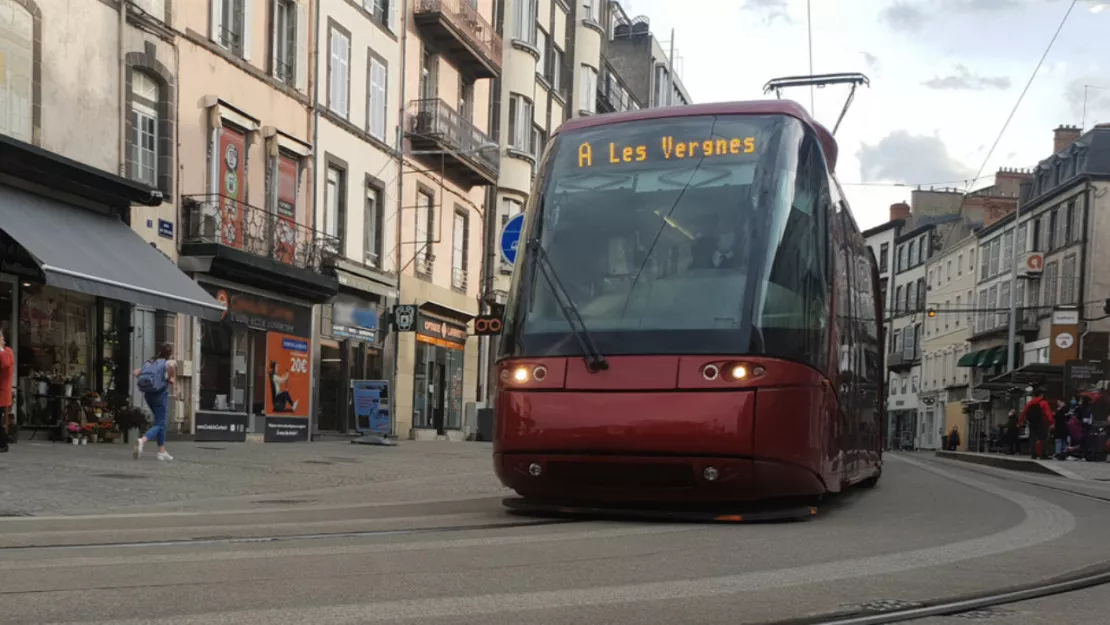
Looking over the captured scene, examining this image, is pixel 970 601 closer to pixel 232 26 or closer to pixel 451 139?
pixel 232 26

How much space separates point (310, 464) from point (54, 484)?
537cm

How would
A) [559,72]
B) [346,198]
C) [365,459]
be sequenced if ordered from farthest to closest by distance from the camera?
[559,72] → [346,198] → [365,459]

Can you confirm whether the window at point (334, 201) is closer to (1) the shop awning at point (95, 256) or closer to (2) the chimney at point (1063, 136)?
(1) the shop awning at point (95, 256)

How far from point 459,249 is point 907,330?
59.6 meters

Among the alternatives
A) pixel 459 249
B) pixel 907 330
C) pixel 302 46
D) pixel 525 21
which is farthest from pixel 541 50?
pixel 907 330

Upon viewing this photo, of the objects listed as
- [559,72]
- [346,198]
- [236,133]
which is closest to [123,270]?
[236,133]

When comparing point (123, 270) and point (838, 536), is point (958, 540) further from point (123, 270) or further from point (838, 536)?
point (123, 270)

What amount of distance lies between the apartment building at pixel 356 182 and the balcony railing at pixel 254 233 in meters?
0.52

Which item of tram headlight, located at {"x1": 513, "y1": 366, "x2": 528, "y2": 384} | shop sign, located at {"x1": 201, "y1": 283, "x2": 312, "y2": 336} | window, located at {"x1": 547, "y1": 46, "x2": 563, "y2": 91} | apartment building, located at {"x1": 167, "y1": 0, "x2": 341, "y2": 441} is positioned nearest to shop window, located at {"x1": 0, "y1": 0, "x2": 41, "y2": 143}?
apartment building, located at {"x1": 167, "y1": 0, "x2": 341, "y2": 441}

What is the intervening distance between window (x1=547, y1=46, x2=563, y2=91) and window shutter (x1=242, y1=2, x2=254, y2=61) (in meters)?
19.1

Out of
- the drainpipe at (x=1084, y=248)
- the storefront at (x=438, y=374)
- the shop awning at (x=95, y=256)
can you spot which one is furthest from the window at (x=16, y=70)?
the drainpipe at (x=1084, y=248)

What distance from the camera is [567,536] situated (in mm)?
7125

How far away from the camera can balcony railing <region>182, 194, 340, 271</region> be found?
20.8 metres

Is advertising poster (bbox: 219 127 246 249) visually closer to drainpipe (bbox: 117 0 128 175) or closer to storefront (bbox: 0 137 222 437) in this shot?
storefront (bbox: 0 137 222 437)
